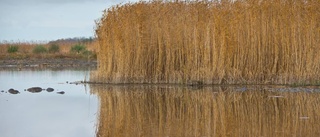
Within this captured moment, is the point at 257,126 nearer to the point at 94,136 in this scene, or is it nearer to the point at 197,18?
the point at 94,136

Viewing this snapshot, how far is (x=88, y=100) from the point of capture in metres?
16.1

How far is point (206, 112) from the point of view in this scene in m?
13.1

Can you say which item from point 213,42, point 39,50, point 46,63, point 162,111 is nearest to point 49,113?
point 162,111

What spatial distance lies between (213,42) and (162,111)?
19.9 feet

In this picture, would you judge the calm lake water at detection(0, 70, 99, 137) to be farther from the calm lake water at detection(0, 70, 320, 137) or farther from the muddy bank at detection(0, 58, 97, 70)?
the muddy bank at detection(0, 58, 97, 70)

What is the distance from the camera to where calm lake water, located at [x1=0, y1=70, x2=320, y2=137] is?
10672mm

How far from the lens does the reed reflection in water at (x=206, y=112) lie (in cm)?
1056

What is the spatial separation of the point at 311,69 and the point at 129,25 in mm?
5962

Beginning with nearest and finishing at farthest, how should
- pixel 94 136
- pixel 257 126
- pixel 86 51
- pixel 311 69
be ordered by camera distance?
pixel 94 136 < pixel 257 126 < pixel 311 69 < pixel 86 51

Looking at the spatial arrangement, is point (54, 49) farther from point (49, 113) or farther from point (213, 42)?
point (49, 113)

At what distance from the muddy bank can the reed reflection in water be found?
17.2m

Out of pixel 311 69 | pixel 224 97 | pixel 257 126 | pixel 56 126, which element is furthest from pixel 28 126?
pixel 311 69

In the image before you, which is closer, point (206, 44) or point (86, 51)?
point (206, 44)

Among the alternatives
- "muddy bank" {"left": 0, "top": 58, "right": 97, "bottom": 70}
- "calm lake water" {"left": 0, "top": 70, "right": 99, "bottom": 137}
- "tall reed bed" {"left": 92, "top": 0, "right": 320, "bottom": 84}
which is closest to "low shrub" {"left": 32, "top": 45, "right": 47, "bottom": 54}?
"muddy bank" {"left": 0, "top": 58, "right": 97, "bottom": 70}
